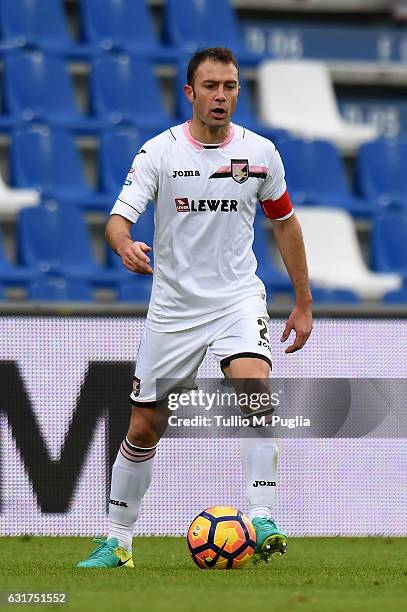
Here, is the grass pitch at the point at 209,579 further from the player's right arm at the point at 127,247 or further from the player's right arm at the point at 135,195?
the player's right arm at the point at 135,195

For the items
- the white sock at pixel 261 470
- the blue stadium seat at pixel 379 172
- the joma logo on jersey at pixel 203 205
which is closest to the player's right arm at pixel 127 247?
the joma logo on jersey at pixel 203 205

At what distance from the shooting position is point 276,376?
23.1 ft

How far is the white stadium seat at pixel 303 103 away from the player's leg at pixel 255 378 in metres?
7.78

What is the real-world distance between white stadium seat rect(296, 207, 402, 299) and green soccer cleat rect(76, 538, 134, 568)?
649 centimetres

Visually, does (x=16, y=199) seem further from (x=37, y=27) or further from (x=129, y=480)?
(x=129, y=480)

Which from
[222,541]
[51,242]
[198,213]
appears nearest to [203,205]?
[198,213]

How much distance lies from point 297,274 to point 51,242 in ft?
18.0

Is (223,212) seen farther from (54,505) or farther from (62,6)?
(62,6)

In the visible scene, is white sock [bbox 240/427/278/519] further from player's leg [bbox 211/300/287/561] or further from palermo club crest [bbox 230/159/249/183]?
palermo club crest [bbox 230/159/249/183]

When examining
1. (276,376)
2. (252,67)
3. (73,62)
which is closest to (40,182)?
(73,62)

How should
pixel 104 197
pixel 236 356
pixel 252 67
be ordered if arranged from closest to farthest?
pixel 236 356 → pixel 104 197 → pixel 252 67

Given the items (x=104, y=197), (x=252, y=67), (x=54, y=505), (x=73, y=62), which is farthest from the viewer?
(x=252, y=67)

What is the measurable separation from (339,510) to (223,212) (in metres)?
2.35

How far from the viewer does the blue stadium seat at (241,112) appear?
12.2 metres
